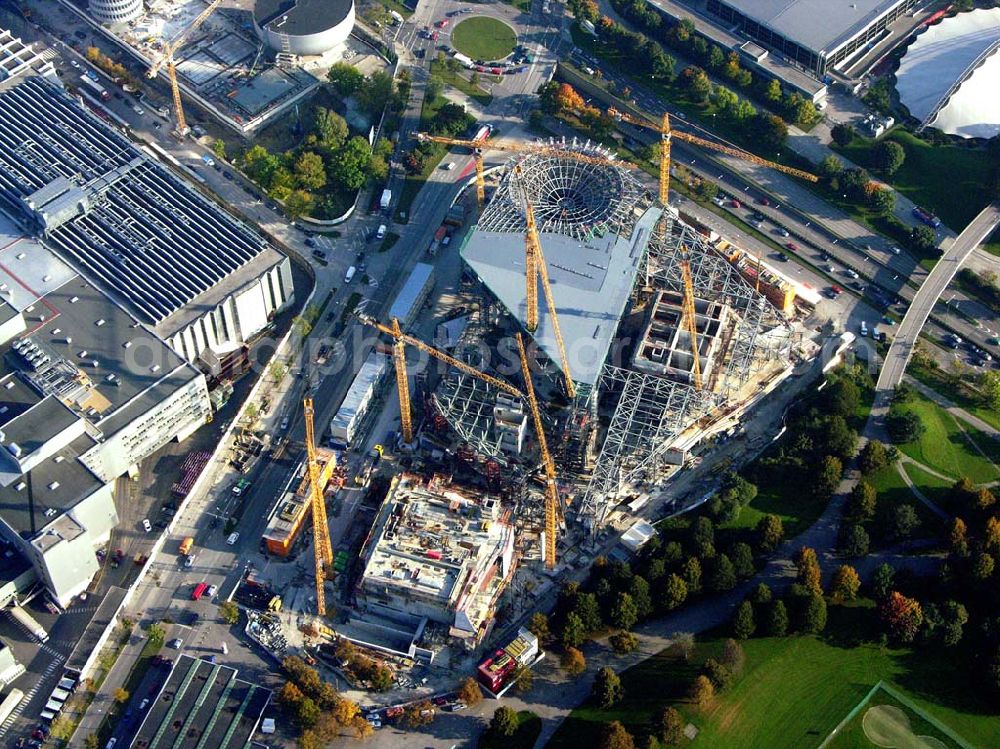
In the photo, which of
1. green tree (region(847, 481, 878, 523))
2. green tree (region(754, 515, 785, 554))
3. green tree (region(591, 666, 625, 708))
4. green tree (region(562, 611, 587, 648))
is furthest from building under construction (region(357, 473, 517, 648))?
green tree (region(847, 481, 878, 523))

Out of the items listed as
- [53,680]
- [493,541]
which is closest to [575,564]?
[493,541]

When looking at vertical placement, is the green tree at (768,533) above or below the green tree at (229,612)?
above

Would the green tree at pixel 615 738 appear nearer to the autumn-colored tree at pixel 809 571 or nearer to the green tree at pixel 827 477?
the autumn-colored tree at pixel 809 571

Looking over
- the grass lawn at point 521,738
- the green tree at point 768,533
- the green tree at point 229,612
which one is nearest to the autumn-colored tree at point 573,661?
the grass lawn at point 521,738

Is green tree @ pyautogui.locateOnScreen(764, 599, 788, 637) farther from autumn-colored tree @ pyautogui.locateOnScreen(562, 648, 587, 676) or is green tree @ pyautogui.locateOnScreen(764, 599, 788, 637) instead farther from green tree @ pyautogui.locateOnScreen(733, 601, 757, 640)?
autumn-colored tree @ pyautogui.locateOnScreen(562, 648, 587, 676)

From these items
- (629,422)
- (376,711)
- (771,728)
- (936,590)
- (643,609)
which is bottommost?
(376,711)

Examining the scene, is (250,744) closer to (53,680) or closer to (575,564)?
(53,680)
